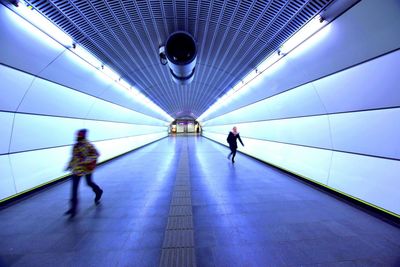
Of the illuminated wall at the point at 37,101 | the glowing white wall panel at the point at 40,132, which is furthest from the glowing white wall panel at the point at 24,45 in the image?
the glowing white wall panel at the point at 40,132

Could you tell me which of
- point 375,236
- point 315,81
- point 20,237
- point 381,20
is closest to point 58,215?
point 20,237

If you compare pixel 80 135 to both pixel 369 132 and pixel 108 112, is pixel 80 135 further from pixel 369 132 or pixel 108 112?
pixel 369 132

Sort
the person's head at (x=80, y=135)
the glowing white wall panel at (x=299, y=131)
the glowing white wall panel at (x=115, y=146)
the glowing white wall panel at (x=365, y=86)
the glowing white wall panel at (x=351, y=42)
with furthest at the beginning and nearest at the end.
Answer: the glowing white wall panel at (x=115, y=146) < the glowing white wall panel at (x=299, y=131) < the person's head at (x=80, y=135) < the glowing white wall panel at (x=365, y=86) < the glowing white wall panel at (x=351, y=42)

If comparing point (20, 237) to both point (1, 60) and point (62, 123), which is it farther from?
point (62, 123)

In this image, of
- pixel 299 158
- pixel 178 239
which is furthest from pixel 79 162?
pixel 299 158

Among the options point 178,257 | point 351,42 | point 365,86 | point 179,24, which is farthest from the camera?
point 179,24

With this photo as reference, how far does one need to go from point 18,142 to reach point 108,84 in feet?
10.8

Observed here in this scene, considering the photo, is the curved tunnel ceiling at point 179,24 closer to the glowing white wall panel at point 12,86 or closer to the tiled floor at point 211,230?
the glowing white wall panel at point 12,86

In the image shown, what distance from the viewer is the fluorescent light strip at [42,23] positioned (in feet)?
7.78

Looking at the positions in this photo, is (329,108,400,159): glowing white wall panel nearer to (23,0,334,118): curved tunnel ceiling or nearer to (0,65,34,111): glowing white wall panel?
(23,0,334,118): curved tunnel ceiling

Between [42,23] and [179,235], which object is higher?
[42,23]

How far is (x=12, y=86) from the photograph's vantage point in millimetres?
3146

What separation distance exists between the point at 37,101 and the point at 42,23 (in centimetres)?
215

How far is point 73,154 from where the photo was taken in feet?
10.1
